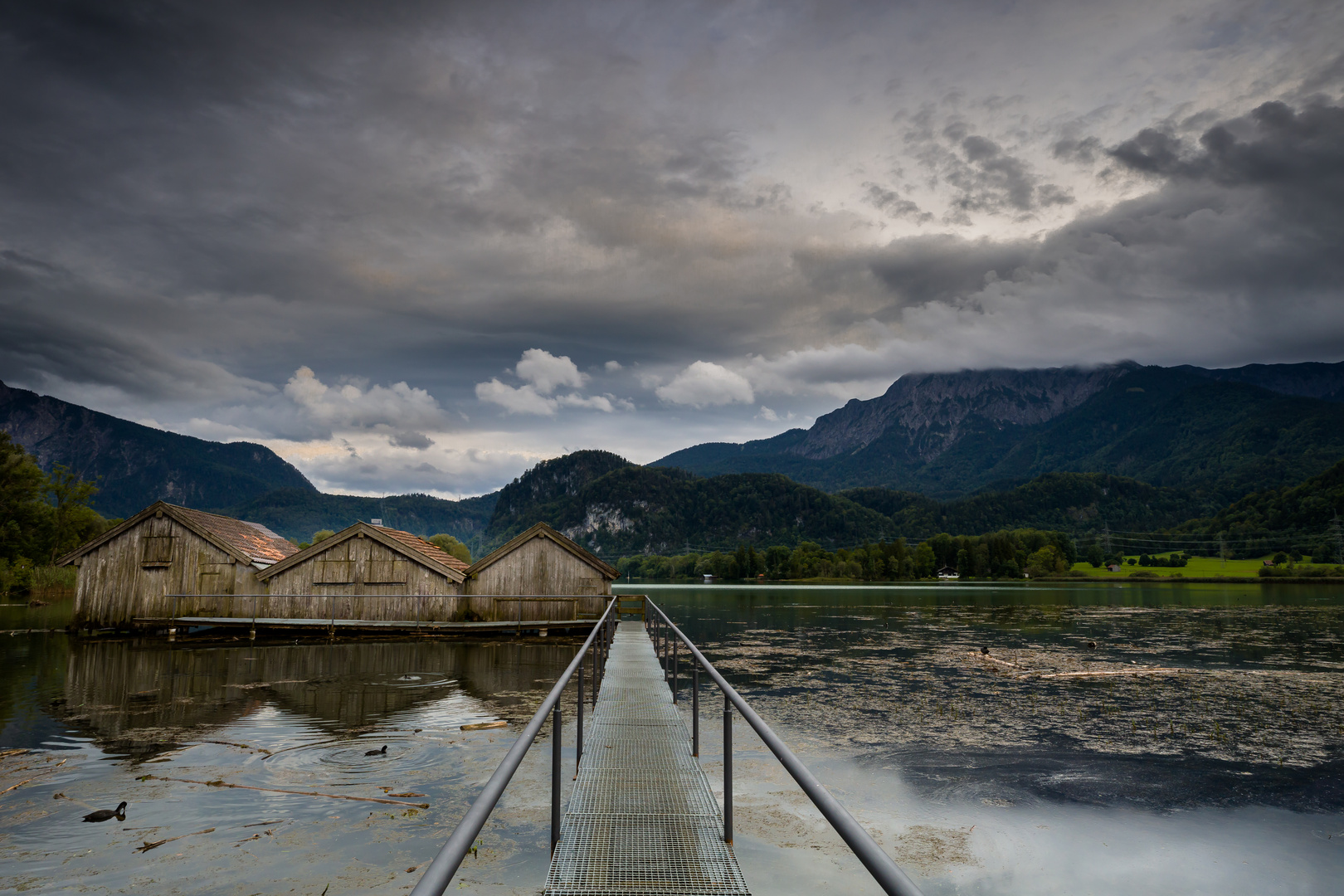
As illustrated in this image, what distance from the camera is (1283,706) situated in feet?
56.4

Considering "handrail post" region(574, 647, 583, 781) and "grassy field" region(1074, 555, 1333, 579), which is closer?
"handrail post" region(574, 647, 583, 781)

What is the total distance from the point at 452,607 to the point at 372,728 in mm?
19074

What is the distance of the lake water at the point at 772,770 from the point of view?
314 inches

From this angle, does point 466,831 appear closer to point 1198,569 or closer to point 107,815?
point 107,815

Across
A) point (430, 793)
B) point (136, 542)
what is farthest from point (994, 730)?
point (136, 542)

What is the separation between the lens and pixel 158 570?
32.9 m

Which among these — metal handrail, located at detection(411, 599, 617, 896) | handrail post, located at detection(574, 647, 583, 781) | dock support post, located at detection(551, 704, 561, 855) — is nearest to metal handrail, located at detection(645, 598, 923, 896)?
metal handrail, located at detection(411, 599, 617, 896)

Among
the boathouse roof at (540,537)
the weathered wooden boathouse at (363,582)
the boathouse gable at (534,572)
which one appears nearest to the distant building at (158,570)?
the weathered wooden boathouse at (363,582)

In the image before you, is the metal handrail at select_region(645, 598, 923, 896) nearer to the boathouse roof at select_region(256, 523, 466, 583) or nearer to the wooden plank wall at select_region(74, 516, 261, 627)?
the boathouse roof at select_region(256, 523, 466, 583)

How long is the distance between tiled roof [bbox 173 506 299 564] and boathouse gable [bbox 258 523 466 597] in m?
2.50

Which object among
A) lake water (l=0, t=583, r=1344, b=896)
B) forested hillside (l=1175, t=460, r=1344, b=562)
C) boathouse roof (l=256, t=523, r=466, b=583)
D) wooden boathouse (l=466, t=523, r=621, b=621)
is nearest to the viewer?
lake water (l=0, t=583, r=1344, b=896)

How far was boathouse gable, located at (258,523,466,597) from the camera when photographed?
107 ft

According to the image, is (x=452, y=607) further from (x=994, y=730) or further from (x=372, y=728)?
(x=994, y=730)

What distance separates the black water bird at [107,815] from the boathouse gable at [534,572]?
24.5 metres
